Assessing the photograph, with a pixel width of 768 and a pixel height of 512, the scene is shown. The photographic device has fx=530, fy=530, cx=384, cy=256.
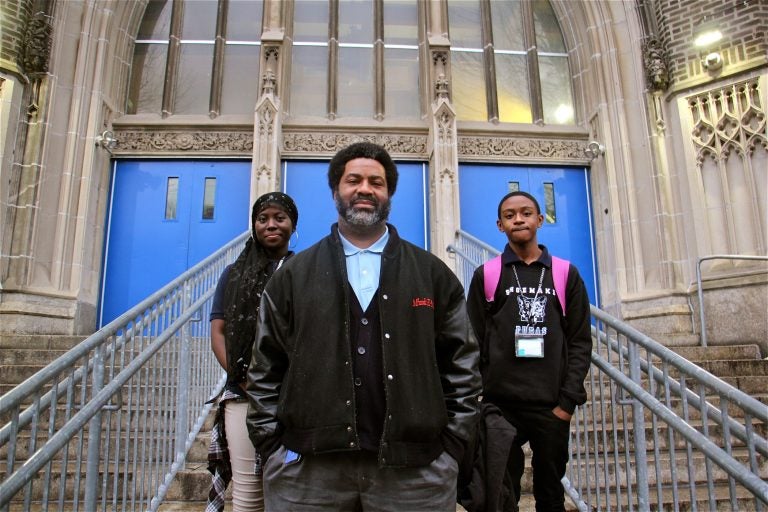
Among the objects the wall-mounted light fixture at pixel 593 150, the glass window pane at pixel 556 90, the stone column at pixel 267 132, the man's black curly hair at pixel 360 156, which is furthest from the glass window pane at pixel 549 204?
the man's black curly hair at pixel 360 156

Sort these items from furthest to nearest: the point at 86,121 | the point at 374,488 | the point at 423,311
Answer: the point at 86,121
the point at 423,311
the point at 374,488

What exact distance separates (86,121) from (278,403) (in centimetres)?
878

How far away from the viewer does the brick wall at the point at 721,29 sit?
25.4 feet

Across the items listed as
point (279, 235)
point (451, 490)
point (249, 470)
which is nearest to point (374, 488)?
point (451, 490)

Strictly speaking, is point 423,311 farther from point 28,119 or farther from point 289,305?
point 28,119

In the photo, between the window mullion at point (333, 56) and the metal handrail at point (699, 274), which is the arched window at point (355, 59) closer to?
the window mullion at point (333, 56)

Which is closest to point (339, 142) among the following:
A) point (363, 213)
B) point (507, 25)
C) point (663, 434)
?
point (507, 25)

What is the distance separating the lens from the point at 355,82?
10.3 metres

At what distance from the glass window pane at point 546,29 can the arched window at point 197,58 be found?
557 cm

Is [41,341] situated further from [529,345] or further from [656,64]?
[656,64]

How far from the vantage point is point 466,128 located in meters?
9.85

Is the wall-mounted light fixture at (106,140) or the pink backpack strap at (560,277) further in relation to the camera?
the wall-mounted light fixture at (106,140)

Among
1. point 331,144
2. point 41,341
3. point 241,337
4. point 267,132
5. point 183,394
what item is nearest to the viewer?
point 241,337

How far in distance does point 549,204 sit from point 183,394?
25.4 ft
